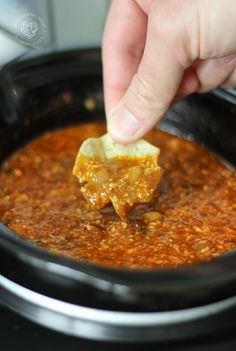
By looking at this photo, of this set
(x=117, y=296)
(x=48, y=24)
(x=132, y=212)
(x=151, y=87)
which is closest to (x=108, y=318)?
(x=117, y=296)

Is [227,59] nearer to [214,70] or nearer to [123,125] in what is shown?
[214,70]

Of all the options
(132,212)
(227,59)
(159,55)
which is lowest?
(132,212)

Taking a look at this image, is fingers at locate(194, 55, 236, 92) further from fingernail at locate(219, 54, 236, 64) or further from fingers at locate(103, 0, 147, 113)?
fingers at locate(103, 0, 147, 113)

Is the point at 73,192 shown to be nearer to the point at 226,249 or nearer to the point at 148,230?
the point at 148,230

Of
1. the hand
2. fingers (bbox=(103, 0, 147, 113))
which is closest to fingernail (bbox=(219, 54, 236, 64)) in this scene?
the hand

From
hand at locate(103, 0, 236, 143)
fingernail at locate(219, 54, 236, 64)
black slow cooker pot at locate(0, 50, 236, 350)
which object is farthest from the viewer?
fingernail at locate(219, 54, 236, 64)

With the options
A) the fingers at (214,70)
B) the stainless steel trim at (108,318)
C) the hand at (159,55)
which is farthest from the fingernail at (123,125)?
the stainless steel trim at (108,318)

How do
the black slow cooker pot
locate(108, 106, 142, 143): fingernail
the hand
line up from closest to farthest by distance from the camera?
the black slow cooker pot, the hand, locate(108, 106, 142, 143): fingernail

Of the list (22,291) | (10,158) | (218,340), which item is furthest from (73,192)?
(218,340)
